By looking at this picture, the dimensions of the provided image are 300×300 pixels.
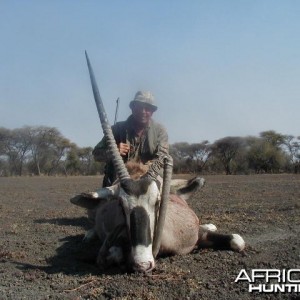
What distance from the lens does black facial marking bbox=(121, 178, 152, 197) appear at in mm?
4738

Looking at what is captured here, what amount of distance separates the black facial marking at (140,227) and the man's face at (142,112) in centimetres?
252

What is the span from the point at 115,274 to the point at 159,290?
624 millimetres

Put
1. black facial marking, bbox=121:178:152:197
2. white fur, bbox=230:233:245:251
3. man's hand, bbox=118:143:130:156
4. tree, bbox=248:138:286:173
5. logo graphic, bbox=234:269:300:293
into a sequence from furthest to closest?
tree, bbox=248:138:286:173 → man's hand, bbox=118:143:130:156 → white fur, bbox=230:233:245:251 → black facial marking, bbox=121:178:152:197 → logo graphic, bbox=234:269:300:293

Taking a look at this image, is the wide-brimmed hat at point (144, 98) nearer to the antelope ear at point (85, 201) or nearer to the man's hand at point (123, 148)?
the man's hand at point (123, 148)

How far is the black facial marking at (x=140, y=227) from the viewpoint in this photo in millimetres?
4516

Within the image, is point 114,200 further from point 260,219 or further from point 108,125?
point 260,219

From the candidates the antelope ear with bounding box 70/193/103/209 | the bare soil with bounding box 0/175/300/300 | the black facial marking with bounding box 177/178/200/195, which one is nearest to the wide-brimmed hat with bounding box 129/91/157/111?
the black facial marking with bounding box 177/178/200/195

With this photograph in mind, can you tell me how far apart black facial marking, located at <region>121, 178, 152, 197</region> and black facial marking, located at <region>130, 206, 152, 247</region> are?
0.16 m

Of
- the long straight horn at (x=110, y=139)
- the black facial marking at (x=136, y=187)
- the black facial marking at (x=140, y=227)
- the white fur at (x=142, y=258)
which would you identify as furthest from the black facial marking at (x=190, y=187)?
the white fur at (x=142, y=258)

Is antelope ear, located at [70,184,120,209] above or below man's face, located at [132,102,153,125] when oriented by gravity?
below

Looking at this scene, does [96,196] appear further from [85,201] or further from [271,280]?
[271,280]

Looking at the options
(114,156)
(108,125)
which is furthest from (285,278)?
(108,125)

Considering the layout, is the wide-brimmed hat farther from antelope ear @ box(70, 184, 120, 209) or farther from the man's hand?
antelope ear @ box(70, 184, 120, 209)

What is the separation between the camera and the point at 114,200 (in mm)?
5871
